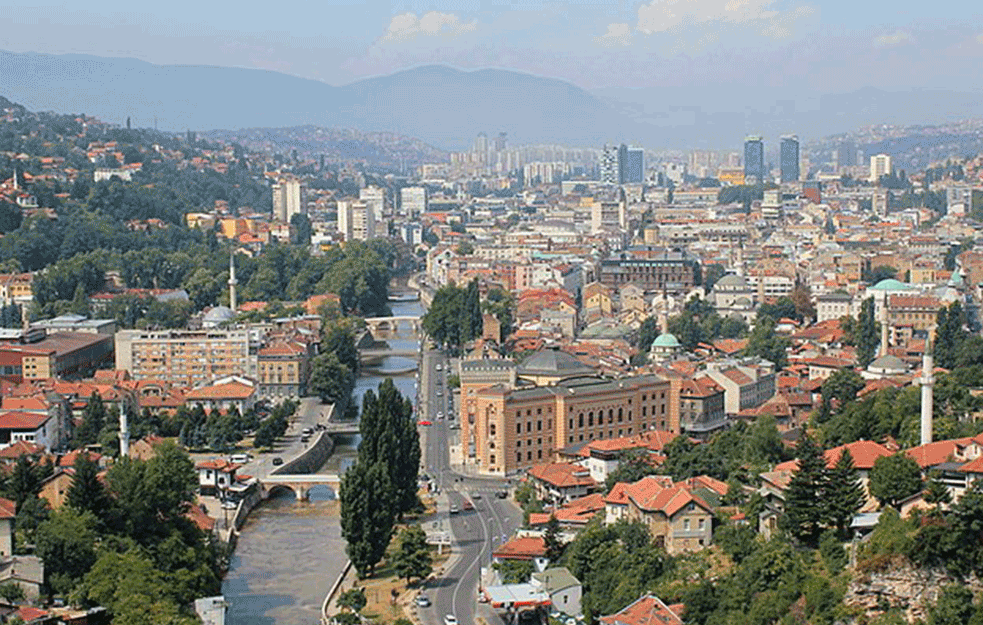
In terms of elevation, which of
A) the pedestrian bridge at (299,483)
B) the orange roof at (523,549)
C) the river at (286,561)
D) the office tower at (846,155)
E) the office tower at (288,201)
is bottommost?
the river at (286,561)

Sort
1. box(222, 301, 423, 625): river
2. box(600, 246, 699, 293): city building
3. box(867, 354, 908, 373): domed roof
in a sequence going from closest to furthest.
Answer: box(222, 301, 423, 625): river → box(867, 354, 908, 373): domed roof → box(600, 246, 699, 293): city building

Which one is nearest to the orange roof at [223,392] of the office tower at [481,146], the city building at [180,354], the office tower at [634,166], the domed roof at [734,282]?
the city building at [180,354]

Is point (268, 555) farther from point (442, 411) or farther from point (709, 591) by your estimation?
point (442, 411)

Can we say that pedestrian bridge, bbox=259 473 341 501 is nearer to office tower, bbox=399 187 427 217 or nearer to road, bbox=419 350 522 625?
road, bbox=419 350 522 625

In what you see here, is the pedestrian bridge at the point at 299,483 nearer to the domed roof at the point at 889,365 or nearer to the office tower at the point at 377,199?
the domed roof at the point at 889,365

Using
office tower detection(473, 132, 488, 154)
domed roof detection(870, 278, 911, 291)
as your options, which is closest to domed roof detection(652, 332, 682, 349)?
domed roof detection(870, 278, 911, 291)

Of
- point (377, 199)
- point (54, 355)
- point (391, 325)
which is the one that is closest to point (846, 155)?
point (377, 199)
